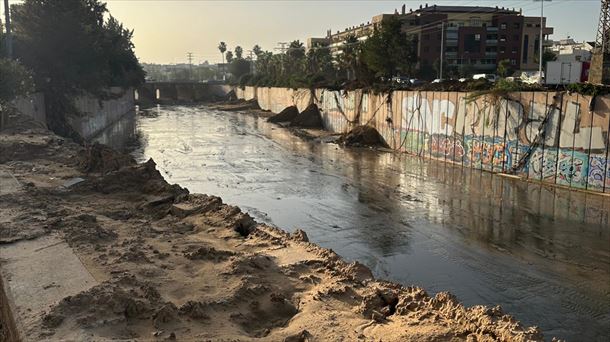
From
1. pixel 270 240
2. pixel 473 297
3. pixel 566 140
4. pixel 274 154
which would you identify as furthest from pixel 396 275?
pixel 274 154

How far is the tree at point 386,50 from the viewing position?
57.9 m

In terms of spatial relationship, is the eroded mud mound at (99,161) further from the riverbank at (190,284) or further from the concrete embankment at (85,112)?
the concrete embankment at (85,112)

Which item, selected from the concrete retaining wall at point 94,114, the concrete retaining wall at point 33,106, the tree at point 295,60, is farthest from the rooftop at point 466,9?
the concrete retaining wall at point 33,106

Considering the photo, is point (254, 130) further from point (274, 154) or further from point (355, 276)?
point (355, 276)

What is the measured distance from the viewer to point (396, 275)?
51.6ft

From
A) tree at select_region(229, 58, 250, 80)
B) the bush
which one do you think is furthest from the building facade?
the bush

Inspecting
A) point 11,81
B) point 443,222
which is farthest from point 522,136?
point 11,81

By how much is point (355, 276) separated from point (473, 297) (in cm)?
421

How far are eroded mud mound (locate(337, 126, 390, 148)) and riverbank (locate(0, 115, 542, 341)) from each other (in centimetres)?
2846

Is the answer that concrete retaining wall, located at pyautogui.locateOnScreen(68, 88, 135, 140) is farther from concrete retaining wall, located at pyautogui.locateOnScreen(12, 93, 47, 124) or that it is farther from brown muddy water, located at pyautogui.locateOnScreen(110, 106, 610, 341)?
brown muddy water, located at pyautogui.locateOnScreen(110, 106, 610, 341)

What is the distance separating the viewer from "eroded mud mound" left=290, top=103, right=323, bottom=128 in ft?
200

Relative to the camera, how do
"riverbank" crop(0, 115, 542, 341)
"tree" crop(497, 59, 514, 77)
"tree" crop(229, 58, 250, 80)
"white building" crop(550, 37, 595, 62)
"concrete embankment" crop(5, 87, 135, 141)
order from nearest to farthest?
"riverbank" crop(0, 115, 542, 341) → "concrete embankment" crop(5, 87, 135, 141) → "tree" crop(497, 59, 514, 77) → "white building" crop(550, 37, 595, 62) → "tree" crop(229, 58, 250, 80)

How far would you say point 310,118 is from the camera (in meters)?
61.8

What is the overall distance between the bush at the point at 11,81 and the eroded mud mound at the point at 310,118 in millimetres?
33689
